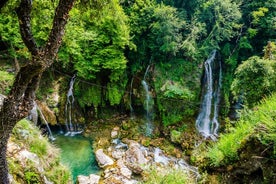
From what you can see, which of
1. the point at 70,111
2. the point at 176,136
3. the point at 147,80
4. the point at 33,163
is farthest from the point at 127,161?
the point at 33,163

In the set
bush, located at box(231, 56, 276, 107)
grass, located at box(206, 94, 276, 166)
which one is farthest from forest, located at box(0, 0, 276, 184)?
grass, located at box(206, 94, 276, 166)

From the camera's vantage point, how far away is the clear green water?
8781 mm

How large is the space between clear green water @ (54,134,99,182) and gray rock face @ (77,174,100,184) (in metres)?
0.31

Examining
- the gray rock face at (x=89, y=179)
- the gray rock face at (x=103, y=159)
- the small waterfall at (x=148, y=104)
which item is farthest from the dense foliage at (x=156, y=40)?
the gray rock face at (x=89, y=179)

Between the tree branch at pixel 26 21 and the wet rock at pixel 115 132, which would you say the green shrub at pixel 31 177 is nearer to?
the tree branch at pixel 26 21

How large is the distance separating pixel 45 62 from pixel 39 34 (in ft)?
22.3

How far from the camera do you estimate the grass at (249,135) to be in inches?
81.3

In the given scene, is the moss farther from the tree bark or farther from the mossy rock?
the tree bark

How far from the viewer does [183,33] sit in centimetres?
1222

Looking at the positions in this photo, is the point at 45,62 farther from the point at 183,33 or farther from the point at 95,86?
the point at 183,33

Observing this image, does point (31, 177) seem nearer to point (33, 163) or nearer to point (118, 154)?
point (33, 163)

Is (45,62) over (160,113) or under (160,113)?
over

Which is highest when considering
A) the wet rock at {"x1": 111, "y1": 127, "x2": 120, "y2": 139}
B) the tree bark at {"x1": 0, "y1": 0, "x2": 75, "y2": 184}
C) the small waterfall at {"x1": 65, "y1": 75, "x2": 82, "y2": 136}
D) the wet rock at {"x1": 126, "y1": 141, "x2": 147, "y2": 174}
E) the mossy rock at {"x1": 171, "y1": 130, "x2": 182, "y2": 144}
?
the tree bark at {"x1": 0, "y1": 0, "x2": 75, "y2": 184}

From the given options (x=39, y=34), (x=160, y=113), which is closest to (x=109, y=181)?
(x=160, y=113)
